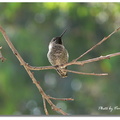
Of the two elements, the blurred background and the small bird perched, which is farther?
the blurred background

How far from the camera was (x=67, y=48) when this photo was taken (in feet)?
18.0

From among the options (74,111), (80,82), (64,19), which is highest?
(64,19)

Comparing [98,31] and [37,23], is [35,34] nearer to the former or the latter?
[37,23]

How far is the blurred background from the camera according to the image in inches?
202

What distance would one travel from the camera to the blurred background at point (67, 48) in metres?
5.12

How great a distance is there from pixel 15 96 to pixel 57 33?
109cm

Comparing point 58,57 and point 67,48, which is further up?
point 67,48

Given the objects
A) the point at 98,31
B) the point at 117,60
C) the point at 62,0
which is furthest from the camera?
the point at 98,31

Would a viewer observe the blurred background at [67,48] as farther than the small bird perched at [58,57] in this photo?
Yes

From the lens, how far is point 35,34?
6.19m

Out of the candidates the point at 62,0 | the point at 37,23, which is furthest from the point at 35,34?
the point at 62,0

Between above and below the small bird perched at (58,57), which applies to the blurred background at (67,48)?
above

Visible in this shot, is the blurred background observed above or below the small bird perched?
above

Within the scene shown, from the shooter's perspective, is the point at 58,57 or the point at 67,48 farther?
the point at 67,48
